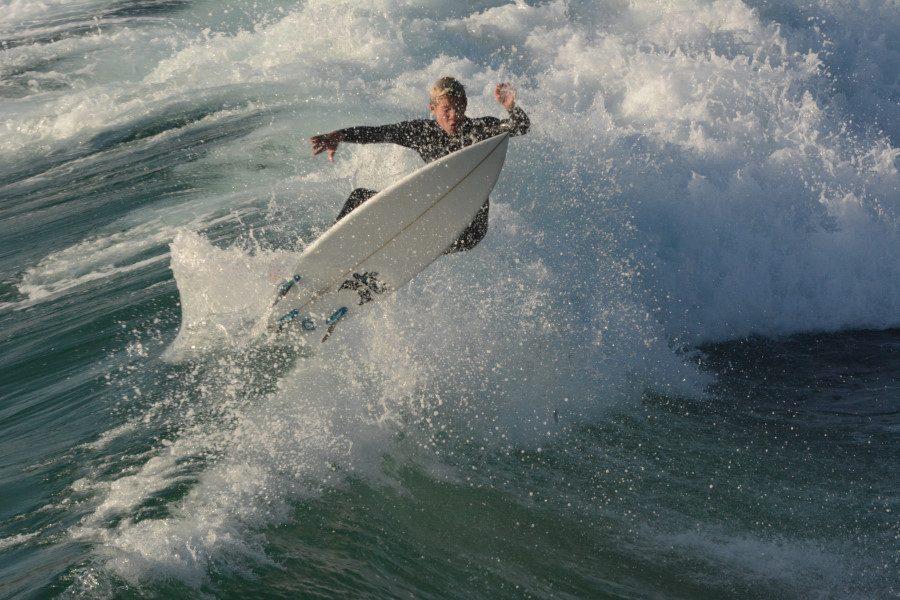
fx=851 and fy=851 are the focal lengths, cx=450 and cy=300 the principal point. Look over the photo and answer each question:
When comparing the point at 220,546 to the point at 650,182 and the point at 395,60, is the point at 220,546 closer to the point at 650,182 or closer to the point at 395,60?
the point at 650,182

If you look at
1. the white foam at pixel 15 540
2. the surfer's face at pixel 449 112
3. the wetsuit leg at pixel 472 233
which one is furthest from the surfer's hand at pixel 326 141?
the white foam at pixel 15 540

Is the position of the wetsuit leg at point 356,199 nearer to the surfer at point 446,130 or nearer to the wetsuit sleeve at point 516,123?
the surfer at point 446,130

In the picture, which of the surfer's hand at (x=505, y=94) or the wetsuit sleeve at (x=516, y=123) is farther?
the wetsuit sleeve at (x=516, y=123)

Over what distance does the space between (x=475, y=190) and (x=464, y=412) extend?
151cm

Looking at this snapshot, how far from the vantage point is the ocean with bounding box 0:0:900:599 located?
13.5 feet

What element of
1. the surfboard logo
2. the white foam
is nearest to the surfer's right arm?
the surfboard logo

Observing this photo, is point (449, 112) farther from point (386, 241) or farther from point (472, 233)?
point (386, 241)

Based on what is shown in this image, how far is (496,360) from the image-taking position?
602cm

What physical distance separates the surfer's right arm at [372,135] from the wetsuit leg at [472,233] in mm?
684

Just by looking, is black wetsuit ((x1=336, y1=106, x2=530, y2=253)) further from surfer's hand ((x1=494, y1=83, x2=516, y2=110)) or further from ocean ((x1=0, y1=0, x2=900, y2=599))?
ocean ((x1=0, y1=0, x2=900, y2=599))

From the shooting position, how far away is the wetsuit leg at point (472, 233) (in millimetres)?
5977

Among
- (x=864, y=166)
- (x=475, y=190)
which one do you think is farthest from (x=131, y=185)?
(x=864, y=166)

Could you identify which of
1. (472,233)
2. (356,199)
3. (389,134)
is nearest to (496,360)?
(472,233)

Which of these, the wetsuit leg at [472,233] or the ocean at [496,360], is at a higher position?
the wetsuit leg at [472,233]
